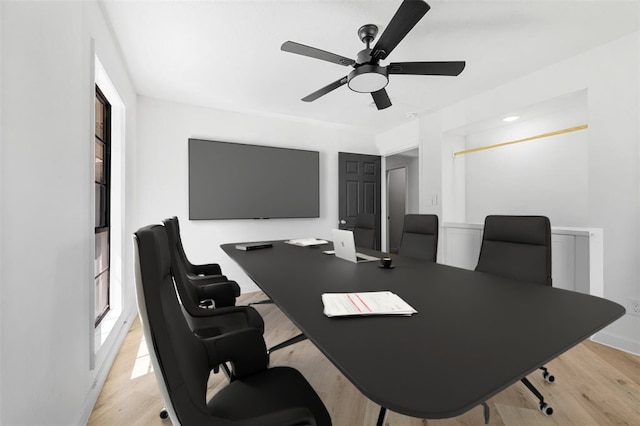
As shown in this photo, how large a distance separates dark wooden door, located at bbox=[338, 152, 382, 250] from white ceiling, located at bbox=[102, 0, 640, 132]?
5.48 ft

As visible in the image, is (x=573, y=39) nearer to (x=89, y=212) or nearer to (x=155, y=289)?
(x=155, y=289)

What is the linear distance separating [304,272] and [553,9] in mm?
2721

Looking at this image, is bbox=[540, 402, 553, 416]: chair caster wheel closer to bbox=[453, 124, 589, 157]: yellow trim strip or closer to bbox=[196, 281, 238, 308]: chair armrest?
bbox=[196, 281, 238, 308]: chair armrest

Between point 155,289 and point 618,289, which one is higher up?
point 155,289

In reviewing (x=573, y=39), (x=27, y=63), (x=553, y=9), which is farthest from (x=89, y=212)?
(x=573, y=39)

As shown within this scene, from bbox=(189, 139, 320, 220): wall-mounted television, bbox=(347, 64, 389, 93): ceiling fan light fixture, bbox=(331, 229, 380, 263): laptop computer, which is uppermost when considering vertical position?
bbox=(347, 64, 389, 93): ceiling fan light fixture

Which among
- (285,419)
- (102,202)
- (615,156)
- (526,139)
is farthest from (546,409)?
(102,202)

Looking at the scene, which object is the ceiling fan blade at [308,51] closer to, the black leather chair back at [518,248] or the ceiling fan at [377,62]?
the ceiling fan at [377,62]

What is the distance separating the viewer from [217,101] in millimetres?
3840

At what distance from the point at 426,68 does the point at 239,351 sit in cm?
222

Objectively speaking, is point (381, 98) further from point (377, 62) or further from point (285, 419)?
point (285, 419)

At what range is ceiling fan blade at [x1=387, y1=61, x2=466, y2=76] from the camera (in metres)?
2.01

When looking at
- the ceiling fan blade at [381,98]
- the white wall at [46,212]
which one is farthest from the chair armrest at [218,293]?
the ceiling fan blade at [381,98]

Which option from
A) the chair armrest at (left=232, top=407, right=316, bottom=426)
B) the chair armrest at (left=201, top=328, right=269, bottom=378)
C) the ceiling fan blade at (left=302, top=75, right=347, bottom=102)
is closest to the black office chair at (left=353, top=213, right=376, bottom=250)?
the ceiling fan blade at (left=302, top=75, right=347, bottom=102)
